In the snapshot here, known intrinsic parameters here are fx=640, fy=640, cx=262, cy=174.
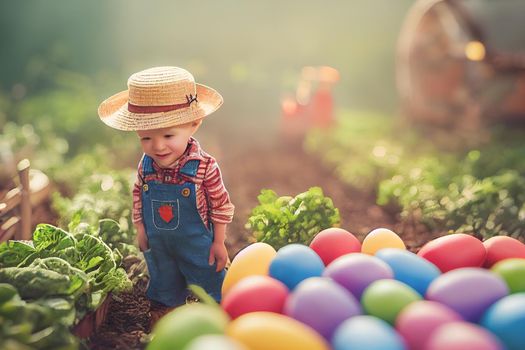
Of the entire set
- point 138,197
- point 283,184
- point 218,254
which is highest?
point 138,197

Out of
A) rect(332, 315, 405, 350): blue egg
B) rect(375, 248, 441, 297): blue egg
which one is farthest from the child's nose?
rect(332, 315, 405, 350): blue egg

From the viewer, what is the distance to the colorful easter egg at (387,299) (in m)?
2.20

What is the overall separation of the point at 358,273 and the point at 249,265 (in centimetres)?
51

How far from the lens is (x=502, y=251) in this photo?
2736mm

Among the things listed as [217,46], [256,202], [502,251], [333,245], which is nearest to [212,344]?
[333,245]

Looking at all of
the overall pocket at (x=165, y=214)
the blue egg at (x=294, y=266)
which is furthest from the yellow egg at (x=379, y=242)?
the overall pocket at (x=165, y=214)

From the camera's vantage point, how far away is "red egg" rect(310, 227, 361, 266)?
2.80 m

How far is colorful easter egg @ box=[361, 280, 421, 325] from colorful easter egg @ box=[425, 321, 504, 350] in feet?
0.75

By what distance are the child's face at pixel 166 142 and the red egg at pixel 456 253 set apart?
3.89 feet

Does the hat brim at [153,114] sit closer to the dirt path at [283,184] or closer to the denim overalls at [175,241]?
the denim overalls at [175,241]

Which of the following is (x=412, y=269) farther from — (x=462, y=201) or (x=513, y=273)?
(x=462, y=201)

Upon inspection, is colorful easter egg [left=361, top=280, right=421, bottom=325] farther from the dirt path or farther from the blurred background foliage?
the blurred background foliage

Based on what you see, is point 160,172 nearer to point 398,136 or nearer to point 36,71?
point 398,136

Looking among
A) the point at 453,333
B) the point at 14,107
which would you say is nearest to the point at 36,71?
the point at 14,107
